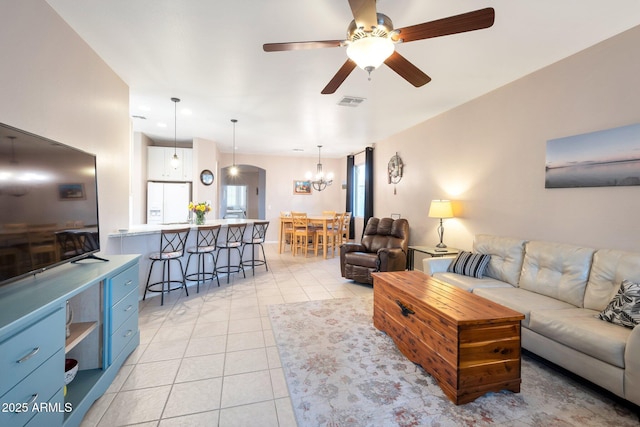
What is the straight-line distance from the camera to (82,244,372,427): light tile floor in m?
1.73

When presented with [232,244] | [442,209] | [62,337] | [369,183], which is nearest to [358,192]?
[369,183]

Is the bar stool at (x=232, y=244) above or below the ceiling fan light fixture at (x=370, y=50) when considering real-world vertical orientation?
below

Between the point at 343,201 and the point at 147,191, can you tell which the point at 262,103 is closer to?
the point at 147,191

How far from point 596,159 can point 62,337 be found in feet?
13.5

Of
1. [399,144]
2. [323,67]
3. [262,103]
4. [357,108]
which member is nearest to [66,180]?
[323,67]

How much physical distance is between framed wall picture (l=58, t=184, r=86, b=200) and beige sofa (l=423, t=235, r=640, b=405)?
3434 millimetres

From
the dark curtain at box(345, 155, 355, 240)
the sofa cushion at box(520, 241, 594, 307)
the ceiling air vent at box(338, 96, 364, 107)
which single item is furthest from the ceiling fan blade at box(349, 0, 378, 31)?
the dark curtain at box(345, 155, 355, 240)

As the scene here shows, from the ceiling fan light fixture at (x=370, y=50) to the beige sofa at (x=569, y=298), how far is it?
87.6 inches

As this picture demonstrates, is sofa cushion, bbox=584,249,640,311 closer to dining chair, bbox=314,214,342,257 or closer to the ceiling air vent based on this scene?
the ceiling air vent

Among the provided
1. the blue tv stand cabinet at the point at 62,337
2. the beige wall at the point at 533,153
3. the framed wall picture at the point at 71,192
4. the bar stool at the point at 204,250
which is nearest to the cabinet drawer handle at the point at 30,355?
the blue tv stand cabinet at the point at 62,337

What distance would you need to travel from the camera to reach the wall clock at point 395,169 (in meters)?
5.75

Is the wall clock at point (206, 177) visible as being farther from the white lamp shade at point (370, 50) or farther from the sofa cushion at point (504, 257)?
the sofa cushion at point (504, 257)

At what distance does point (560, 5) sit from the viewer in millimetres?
2018

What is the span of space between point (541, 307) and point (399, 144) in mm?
4131
